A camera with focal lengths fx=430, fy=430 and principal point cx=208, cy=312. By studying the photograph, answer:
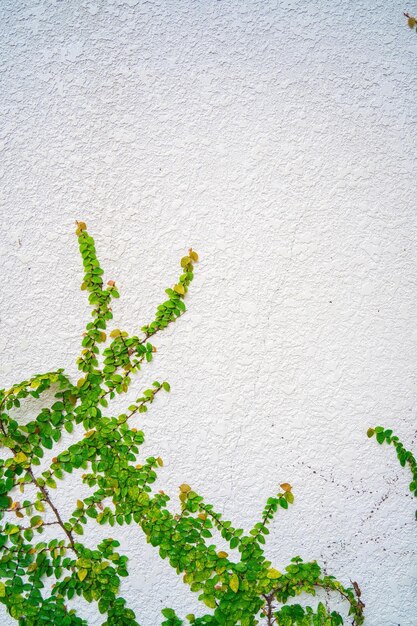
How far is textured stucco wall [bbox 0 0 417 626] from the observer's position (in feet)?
5.99

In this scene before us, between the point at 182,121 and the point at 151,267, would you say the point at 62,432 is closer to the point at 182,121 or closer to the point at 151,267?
the point at 151,267

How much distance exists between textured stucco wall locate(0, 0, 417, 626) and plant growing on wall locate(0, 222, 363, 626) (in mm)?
70

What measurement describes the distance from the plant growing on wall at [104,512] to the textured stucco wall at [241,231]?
70 mm

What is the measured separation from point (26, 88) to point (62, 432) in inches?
59.5

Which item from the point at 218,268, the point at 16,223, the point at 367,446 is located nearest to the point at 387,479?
the point at 367,446

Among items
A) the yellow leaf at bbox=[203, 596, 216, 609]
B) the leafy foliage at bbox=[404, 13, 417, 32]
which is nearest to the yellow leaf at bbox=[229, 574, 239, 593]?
A: the yellow leaf at bbox=[203, 596, 216, 609]

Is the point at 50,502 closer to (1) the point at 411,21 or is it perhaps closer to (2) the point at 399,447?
(2) the point at 399,447

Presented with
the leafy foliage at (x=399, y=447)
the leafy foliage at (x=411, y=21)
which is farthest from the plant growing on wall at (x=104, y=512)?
the leafy foliage at (x=411, y=21)

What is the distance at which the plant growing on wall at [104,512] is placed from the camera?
1.94 metres

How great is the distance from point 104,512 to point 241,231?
56.3 inches

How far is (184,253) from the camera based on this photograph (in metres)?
1.92

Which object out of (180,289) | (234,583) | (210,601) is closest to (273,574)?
(234,583)

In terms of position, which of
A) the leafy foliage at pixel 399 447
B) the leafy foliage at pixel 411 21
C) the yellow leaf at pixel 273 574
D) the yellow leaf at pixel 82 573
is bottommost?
the yellow leaf at pixel 82 573

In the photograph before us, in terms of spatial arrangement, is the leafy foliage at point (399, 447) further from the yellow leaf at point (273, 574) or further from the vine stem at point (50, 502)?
the vine stem at point (50, 502)
